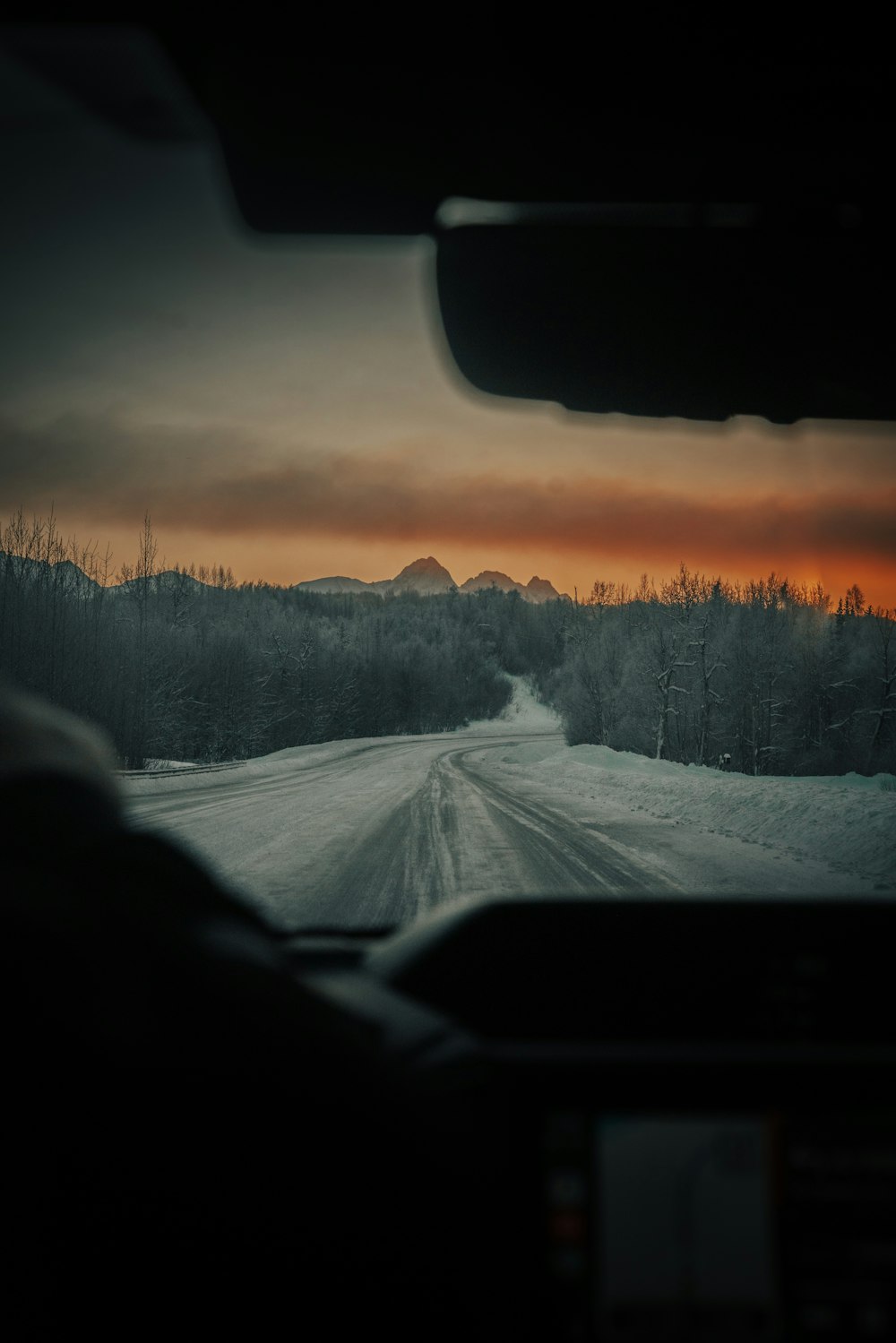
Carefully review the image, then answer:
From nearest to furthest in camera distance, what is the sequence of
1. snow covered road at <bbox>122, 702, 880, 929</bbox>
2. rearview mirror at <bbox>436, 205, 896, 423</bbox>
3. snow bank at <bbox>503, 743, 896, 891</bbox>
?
1. rearview mirror at <bbox>436, 205, 896, 423</bbox>
2. snow bank at <bbox>503, 743, 896, 891</bbox>
3. snow covered road at <bbox>122, 702, 880, 929</bbox>

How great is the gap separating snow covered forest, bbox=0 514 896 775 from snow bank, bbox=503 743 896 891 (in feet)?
1.52

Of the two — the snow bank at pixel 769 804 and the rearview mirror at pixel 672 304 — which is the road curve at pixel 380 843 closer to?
the snow bank at pixel 769 804

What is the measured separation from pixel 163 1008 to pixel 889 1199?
43.6 inches

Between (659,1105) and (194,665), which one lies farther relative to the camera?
(194,665)

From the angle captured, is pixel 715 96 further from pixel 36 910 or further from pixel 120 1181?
pixel 120 1181

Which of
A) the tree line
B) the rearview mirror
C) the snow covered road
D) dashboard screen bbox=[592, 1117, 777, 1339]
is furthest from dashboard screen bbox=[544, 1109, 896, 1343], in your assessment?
the tree line

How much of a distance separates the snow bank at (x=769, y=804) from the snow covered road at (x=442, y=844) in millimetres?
106

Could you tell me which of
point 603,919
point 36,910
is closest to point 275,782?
point 603,919

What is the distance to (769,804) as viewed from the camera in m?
8.77

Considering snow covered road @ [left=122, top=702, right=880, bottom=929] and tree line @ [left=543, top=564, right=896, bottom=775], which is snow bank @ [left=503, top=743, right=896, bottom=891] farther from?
tree line @ [left=543, top=564, right=896, bottom=775]

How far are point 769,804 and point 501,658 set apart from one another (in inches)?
180

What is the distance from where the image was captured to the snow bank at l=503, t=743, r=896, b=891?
18.4ft

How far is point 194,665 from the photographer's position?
5.53 metres

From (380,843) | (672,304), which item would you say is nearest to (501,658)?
(672,304)
